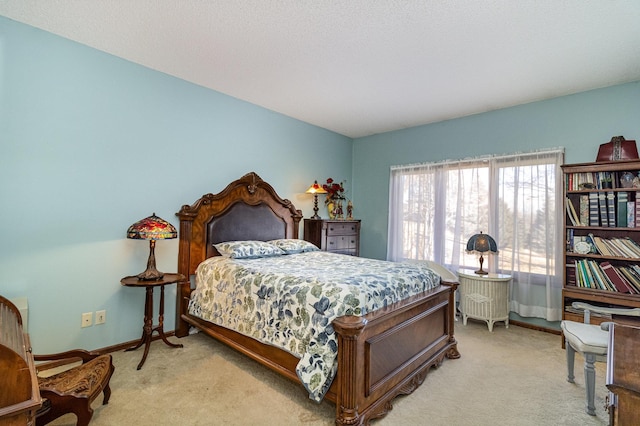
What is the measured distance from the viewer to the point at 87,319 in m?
2.62

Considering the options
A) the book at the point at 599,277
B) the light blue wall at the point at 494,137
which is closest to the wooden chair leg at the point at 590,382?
the book at the point at 599,277

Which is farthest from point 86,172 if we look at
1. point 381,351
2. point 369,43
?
point 381,351

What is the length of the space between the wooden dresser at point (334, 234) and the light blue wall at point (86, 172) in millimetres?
1482

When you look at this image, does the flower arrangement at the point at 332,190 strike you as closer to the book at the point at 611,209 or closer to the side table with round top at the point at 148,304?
the side table with round top at the point at 148,304

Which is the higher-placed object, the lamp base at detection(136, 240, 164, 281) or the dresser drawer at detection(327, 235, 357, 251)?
the dresser drawer at detection(327, 235, 357, 251)

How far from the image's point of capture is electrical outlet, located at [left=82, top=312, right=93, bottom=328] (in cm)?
260

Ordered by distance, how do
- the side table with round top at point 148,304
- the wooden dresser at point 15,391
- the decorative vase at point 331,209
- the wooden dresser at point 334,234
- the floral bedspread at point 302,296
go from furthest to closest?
the decorative vase at point 331,209
the wooden dresser at point 334,234
the side table with round top at point 148,304
the floral bedspread at point 302,296
the wooden dresser at point 15,391

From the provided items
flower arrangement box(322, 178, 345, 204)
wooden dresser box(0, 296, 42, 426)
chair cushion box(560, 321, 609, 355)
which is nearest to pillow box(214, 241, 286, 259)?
flower arrangement box(322, 178, 345, 204)

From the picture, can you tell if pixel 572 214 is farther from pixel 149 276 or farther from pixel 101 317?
pixel 101 317

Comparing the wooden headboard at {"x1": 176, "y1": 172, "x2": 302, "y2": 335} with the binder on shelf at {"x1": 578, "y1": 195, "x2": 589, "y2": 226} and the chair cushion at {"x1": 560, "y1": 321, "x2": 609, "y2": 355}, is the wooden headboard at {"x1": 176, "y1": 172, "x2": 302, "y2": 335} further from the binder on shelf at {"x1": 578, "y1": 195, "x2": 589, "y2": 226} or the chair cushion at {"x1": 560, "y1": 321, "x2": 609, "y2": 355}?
the binder on shelf at {"x1": 578, "y1": 195, "x2": 589, "y2": 226}

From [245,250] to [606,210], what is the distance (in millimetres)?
3560

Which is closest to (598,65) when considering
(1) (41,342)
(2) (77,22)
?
(2) (77,22)

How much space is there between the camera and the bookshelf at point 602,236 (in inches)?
110

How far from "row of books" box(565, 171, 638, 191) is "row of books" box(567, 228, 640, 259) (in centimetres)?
46
